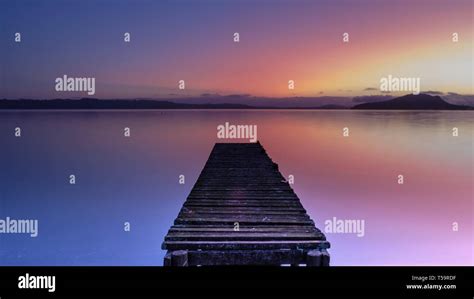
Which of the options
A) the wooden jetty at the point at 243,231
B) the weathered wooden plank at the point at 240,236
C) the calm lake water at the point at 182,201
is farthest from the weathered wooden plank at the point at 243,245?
the calm lake water at the point at 182,201

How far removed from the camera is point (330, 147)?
1008 inches

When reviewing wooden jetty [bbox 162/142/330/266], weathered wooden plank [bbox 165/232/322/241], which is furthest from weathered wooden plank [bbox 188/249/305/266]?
weathered wooden plank [bbox 165/232/322/241]

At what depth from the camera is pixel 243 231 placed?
3975mm

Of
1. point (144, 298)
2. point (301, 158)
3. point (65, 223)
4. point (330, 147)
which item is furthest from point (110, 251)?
point (330, 147)

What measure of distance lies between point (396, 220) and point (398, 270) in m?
7.55

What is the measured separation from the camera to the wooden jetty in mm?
3463

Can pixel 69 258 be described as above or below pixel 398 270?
below

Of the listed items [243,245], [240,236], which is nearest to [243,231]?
[240,236]

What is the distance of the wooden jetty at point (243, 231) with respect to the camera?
3.46 metres

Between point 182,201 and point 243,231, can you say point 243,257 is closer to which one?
point 243,231

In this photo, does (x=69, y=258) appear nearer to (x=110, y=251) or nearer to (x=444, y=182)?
(x=110, y=251)

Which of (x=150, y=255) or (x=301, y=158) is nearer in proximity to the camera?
(x=150, y=255)

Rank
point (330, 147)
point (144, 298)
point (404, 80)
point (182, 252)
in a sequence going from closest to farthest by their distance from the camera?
point (144, 298) < point (182, 252) < point (404, 80) < point (330, 147)

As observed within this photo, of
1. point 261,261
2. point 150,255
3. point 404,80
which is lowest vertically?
point 150,255
